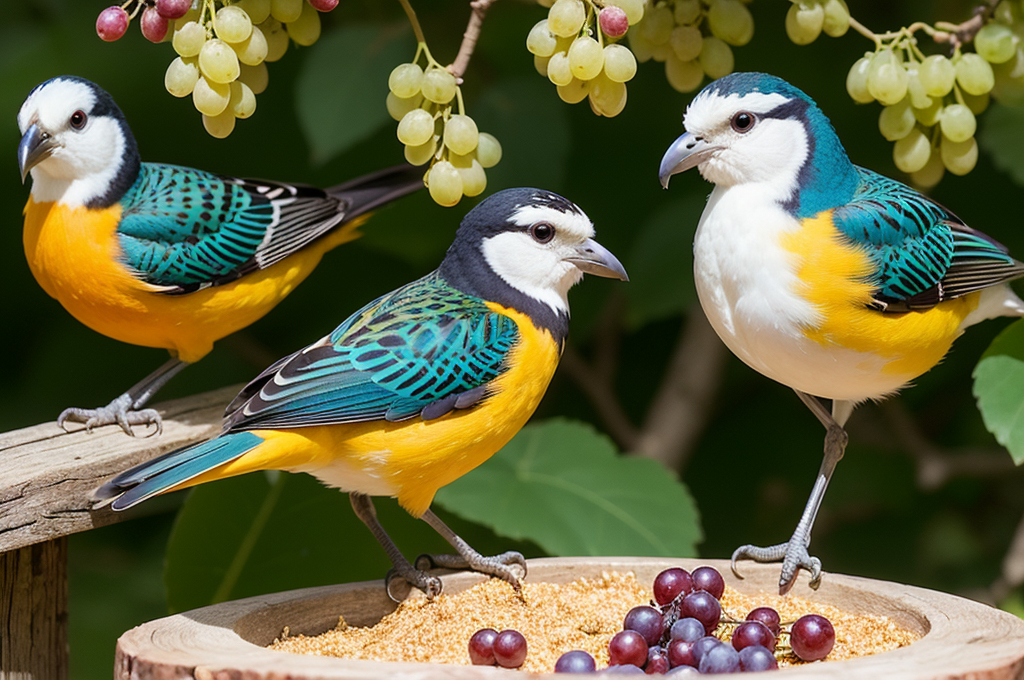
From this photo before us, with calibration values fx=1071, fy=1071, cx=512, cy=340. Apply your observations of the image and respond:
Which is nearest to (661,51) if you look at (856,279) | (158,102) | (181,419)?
(856,279)

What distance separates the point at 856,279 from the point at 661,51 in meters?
0.67

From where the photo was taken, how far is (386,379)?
1.86 m

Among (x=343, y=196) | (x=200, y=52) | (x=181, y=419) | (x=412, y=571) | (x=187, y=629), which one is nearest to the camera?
(x=187, y=629)

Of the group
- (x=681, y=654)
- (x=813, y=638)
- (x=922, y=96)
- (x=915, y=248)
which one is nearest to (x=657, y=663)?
(x=681, y=654)

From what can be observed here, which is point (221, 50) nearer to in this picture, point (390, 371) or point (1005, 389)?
point (390, 371)

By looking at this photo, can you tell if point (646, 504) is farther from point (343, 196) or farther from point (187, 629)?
point (187, 629)

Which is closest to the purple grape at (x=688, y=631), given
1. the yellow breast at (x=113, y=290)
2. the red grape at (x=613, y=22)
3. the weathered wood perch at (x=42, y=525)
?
the red grape at (x=613, y=22)

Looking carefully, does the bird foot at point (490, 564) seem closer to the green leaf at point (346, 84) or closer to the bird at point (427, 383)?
the bird at point (427, 383)

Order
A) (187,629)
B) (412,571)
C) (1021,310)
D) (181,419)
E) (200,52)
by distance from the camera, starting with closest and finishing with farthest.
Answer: (187,629) → (200,52) → (412,571) → (1021,310) → (181,419)

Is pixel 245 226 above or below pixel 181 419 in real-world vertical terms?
above

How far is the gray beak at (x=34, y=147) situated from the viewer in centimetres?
225

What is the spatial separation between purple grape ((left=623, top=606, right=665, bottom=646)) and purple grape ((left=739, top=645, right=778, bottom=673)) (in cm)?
18

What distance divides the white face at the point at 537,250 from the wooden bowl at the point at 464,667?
0.54 m

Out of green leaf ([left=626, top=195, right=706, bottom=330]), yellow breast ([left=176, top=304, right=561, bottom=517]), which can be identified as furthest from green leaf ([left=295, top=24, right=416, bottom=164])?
yellow breast ([left=176, top=304, right=561, bottom=517])
